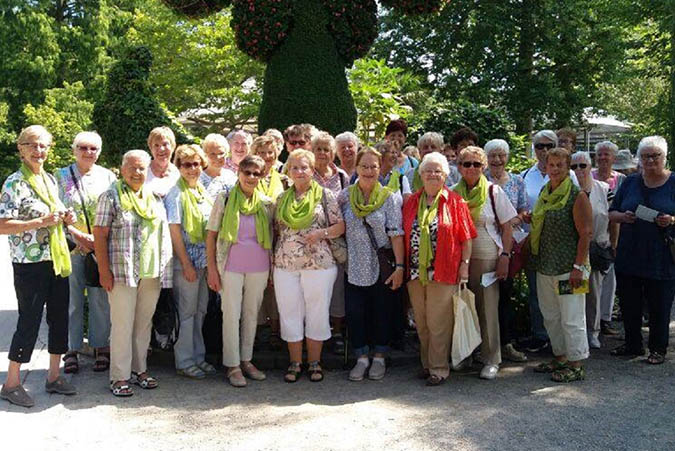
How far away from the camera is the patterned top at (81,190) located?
541cm

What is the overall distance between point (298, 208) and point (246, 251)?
0.53 metres

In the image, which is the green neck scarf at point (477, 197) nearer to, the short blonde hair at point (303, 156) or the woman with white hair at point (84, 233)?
the short blonde hair at point (303, 156)

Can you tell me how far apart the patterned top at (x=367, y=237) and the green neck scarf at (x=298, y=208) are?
340 millimetres

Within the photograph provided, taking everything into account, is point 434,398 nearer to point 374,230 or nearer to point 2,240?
point 374,230

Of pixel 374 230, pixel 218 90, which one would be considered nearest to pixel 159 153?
pixel 374 230

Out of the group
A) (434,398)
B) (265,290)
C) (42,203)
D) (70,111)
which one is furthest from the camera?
(70,111)

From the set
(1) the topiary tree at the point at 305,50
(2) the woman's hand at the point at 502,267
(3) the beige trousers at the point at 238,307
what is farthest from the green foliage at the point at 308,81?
(2) the woman's hand at the point at 502,267

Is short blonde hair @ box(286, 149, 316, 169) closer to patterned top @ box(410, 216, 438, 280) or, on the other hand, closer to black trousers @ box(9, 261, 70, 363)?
patterned top @ box(410, 216, 438, 280)

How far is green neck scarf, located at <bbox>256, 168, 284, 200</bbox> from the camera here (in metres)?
5.59

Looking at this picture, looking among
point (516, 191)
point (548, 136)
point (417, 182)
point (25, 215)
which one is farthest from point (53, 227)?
point (548, 136)

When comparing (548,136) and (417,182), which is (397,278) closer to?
(417,182)

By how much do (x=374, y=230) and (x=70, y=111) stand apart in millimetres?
27202

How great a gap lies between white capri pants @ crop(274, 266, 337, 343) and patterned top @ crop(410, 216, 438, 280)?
2.07ft

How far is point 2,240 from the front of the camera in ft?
59.2
